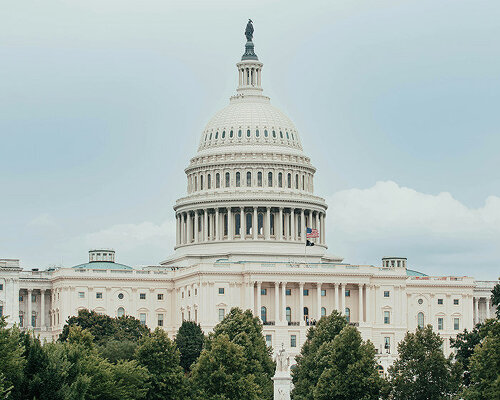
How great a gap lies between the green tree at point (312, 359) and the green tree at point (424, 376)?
14.7 metres

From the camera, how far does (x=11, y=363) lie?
129 metres

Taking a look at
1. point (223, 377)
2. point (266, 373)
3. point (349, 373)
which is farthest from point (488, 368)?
point (266, 373)

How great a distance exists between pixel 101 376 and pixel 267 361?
39090 millimetres

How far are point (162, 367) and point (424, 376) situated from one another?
1043 inches

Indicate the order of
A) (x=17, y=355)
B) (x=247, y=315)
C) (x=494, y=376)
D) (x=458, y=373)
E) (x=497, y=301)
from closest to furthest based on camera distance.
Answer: (x=17, y=355), (x=494, y=376), (x=458, y=373), (x=497, y=301), (x=247, y=315)

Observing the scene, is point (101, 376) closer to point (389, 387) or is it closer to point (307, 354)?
point (389, 387)

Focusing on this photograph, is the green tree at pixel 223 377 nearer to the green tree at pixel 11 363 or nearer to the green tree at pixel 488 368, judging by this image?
the green tree at pixel 488 368

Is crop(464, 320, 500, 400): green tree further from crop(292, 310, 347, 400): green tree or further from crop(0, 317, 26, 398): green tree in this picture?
crop(0, 317, 26, 398): green tree

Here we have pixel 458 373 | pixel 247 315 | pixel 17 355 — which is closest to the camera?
pixel 17 355

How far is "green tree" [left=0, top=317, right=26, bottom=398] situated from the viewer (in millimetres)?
129125

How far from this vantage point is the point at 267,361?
18762cm

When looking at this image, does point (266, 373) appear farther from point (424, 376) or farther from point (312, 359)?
point (424, 376)

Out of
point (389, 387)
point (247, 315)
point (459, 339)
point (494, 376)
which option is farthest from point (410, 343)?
point (247, 315)

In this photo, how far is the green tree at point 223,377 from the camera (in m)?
164
